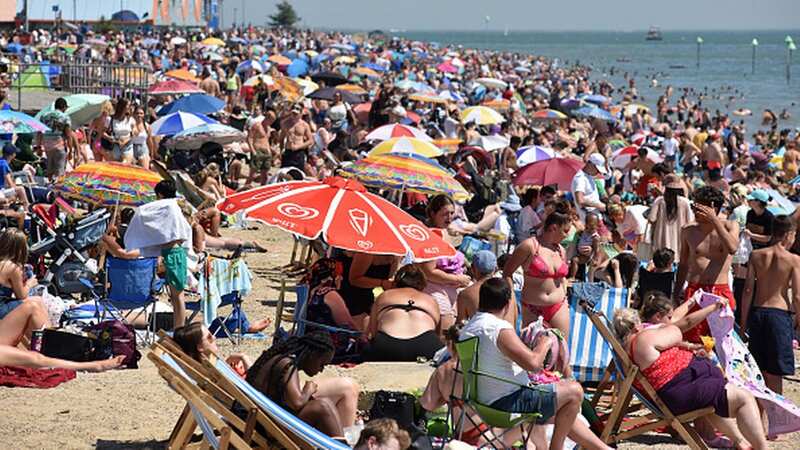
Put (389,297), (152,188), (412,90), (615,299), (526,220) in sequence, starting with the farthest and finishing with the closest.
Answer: (412,90)
(526,220)
(152,188)
(615,299)
(389,297)

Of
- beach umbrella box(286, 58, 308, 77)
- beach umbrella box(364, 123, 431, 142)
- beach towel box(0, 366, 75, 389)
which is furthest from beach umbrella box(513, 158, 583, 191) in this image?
beach umbrella box(286, 58, 308, 77)

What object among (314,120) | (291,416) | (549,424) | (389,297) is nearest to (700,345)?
(549,424)

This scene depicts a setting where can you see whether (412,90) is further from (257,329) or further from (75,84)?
(257,329)

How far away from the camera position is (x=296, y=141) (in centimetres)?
1614

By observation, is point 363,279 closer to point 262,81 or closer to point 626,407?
point 626,407

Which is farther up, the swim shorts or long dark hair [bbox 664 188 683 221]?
long dark hair [bbox 664 188 683 221]

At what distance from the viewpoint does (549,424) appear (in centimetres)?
609

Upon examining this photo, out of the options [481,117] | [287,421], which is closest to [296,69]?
[481,117]

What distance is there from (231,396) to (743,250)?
5.63 m

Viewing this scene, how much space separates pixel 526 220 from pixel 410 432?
584cm

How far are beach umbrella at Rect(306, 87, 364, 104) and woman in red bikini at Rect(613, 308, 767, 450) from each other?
660 inches

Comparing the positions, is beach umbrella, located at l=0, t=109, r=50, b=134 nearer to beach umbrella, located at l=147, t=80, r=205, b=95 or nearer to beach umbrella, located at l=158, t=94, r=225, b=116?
beach umbrella, located at l=158, t=94, r=225, b=116

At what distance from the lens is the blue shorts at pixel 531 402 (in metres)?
5.74

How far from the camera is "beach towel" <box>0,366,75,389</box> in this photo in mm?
7052
